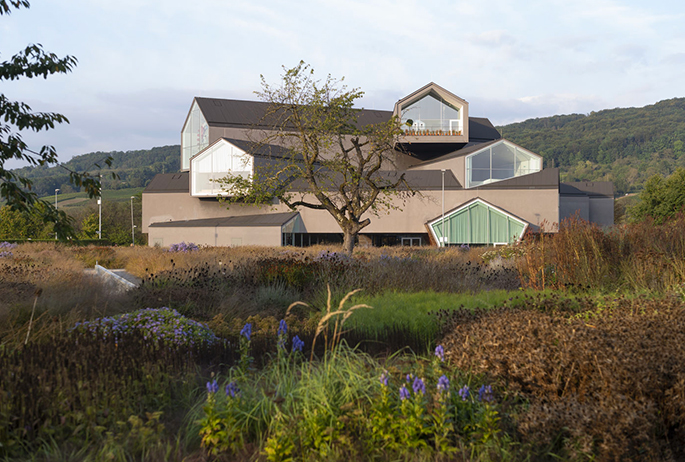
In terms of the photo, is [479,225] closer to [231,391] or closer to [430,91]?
[430,91]

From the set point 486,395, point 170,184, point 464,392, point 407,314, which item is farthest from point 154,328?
point 170,184

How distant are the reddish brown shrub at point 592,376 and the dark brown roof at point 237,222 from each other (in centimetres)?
3124

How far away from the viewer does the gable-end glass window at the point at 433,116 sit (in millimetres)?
42719

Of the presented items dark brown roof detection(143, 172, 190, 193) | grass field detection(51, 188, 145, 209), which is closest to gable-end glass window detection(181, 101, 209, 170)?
dark brown roof detection(143, 172, 190, 193)

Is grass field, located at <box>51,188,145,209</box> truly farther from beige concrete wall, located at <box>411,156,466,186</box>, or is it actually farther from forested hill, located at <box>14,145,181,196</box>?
beige concrete wall, located at <box>411,156,466,186</box>

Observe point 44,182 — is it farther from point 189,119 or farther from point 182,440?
point 182,440

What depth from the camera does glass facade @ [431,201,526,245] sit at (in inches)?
1362

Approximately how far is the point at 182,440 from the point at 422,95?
4159 cm

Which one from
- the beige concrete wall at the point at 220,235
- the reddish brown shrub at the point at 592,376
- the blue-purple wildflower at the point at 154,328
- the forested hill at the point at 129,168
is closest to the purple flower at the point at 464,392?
the reddish brown shrub at the point at 592,376

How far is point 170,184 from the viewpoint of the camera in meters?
43.2

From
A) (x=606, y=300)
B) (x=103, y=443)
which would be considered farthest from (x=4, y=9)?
(x=606, y=300)

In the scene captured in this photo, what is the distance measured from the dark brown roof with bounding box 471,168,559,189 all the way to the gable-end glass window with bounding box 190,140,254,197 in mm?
17865

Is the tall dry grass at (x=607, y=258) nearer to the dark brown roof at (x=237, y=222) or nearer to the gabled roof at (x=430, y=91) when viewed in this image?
the dark brown roof at (x=237, y=222)

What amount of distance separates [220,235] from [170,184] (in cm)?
941
